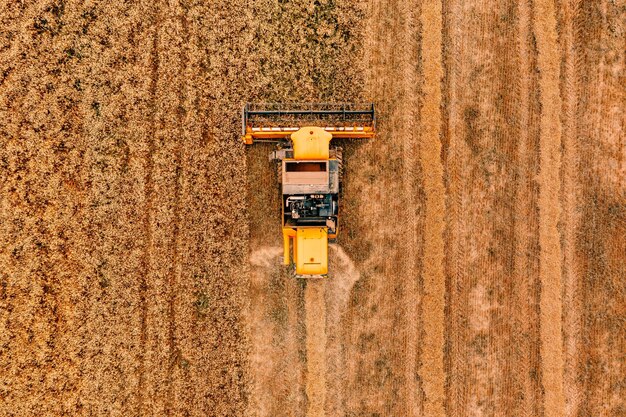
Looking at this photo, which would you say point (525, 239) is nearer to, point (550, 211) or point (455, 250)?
point (550, 211)

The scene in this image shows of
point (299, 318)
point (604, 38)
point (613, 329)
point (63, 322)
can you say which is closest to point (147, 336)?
point (63, 322)

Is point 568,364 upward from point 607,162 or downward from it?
downward

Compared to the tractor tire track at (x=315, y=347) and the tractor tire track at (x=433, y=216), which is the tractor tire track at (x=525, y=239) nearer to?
the tractor tire track at (x=433, y=216)

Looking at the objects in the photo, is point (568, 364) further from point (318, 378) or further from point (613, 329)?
point (318, 378)

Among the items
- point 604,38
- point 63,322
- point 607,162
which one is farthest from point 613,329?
point 63,322

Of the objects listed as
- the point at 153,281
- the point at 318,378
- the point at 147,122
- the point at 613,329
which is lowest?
the point at 318,378

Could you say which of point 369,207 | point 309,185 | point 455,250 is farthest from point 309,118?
point 455,250
